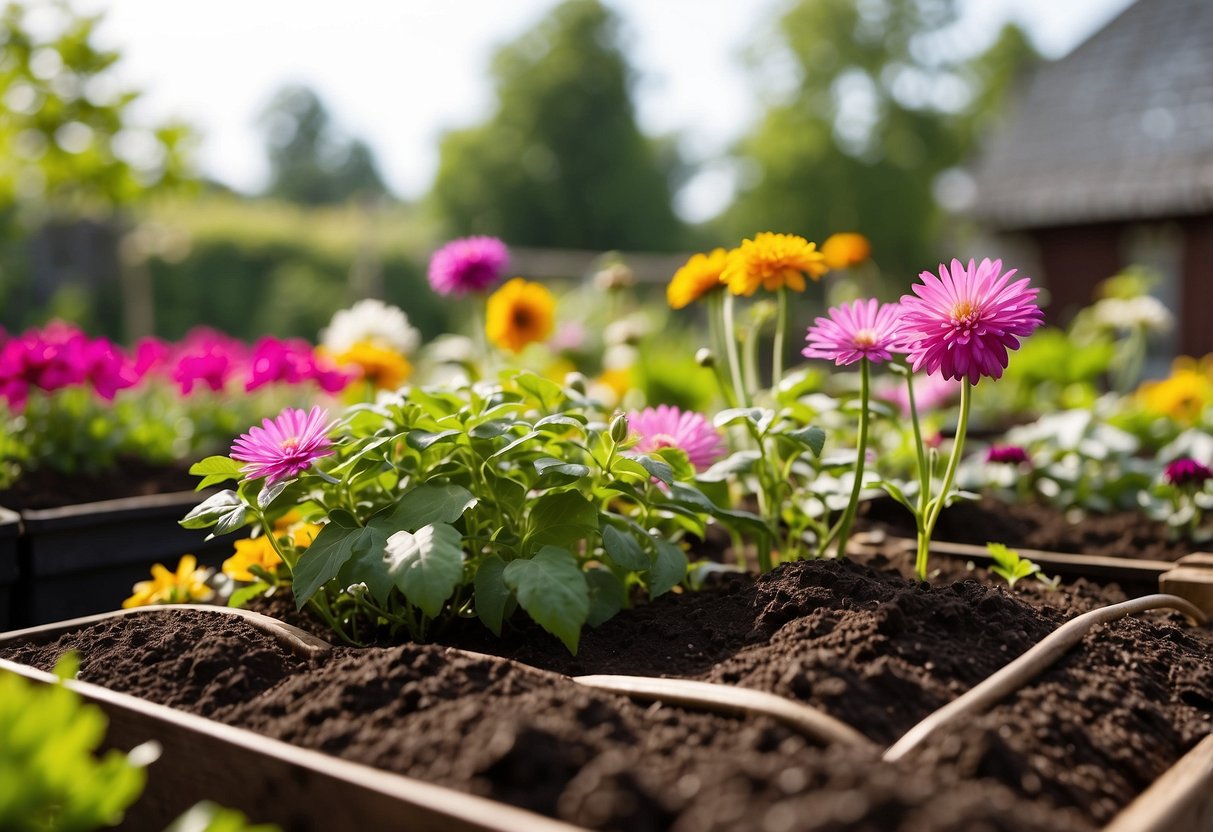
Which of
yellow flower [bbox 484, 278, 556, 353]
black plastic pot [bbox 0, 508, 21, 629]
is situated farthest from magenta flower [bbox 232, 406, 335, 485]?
yellow flower [bbox 484, 278, 556, 353]

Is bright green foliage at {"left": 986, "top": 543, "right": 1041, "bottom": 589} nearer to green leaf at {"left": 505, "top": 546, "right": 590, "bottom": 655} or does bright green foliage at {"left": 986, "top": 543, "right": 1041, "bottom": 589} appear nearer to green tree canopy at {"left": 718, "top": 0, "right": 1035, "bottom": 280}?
green leaf at {"left": 505, "top": 546, "right": 590, "bottom": 655}

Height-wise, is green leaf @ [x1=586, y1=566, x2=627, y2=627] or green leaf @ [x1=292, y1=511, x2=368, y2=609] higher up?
green leaf @ [x1=292, y1=511, x2=368, y2=609]

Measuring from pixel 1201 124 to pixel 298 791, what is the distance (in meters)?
12.2

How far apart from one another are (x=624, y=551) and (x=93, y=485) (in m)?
1.79

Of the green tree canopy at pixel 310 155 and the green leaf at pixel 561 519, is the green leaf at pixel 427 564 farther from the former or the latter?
the green tree canopy at pixel 310 155

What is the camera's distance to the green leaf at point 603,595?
1624mm

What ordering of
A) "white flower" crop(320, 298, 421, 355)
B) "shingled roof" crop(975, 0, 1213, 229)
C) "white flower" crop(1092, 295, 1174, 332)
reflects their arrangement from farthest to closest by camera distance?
"shingled roof" crop(975, 0, 1213, 229) < "white flower" crop(1092, 295, 1174, 332) < "white flower" crop(320, 298, 421, 355)

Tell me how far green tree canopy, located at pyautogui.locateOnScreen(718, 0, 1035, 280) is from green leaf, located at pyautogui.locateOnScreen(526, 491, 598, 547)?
26315mm

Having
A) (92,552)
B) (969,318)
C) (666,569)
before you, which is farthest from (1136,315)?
(92,552)

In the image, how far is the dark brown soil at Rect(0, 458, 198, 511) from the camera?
254cm

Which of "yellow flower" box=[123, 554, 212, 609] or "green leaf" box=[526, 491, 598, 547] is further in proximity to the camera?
"yellow flower" box=[123, 554, 212, 609]

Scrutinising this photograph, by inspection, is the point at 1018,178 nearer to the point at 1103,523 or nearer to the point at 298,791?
the point at 1103,523

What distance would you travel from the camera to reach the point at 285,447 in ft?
4.97

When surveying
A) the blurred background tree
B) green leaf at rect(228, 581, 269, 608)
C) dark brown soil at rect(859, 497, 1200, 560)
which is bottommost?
dark brown soil at rect(859, 497, 1200, 560)
